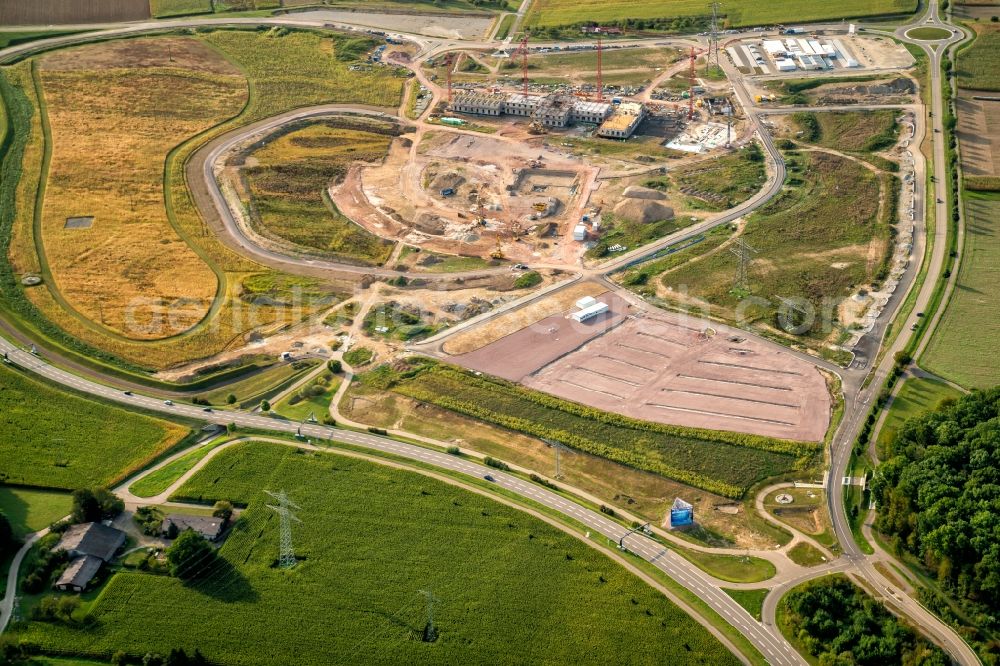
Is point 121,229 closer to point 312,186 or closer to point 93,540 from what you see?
point 312,186

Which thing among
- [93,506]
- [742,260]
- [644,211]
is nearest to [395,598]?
[93,506]

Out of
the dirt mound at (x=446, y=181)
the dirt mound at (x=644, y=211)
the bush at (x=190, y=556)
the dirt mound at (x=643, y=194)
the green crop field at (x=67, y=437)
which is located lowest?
the bush at (x=190, y=556)

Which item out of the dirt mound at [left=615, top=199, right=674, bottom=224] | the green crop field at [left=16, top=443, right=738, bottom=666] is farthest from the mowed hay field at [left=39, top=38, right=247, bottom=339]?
the dirt mound at [left=615, top=199, right=674, bottom=224]

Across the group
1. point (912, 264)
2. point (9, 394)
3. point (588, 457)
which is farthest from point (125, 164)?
point (912, 264)

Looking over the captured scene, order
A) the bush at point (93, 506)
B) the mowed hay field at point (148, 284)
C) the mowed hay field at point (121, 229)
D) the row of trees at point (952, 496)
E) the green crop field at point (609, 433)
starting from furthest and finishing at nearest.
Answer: the mowed hay field at point (121, 229), the mowed hay field at point (148, 284), the green crop field at point (609, 433), the bush at point (93, 506), the row of trees at point (952, 496)

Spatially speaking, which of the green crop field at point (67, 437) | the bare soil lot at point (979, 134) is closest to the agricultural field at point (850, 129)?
the bare soil lot at point (979, 134)

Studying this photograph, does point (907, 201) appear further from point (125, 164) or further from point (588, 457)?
point (125, 164)

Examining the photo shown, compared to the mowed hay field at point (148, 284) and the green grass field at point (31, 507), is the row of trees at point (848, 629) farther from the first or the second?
the mowed hay field at point (148, 284)
